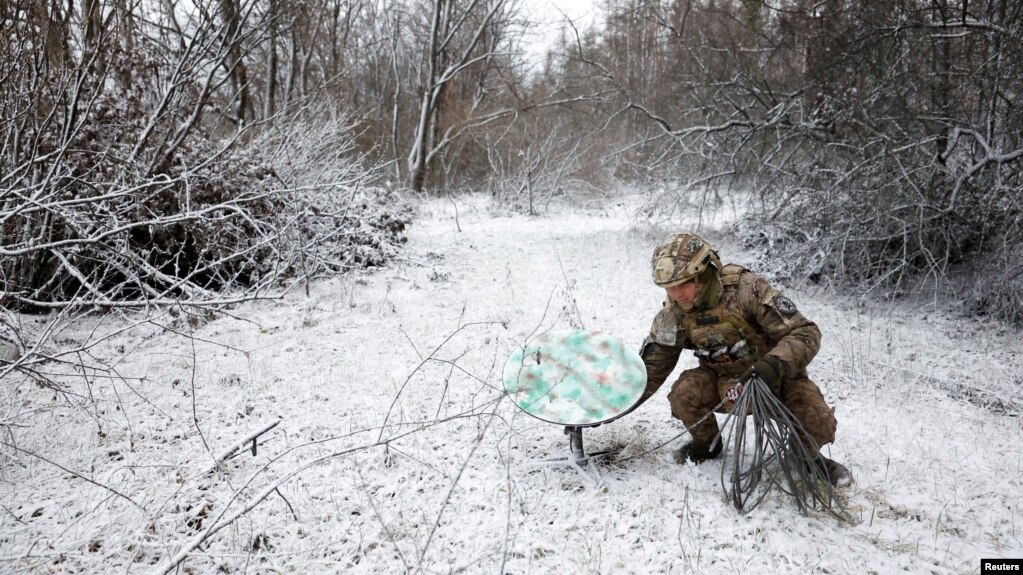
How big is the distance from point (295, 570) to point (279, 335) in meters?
2.85

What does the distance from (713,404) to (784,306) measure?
61cm

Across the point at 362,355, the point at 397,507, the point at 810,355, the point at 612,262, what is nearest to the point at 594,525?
the point at 397,507

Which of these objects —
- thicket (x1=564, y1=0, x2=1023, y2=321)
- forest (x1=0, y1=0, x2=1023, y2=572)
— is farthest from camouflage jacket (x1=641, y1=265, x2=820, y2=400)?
thicket (x1=564, y1=0, x2=1023, y2=321)

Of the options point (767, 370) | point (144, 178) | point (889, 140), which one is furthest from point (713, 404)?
point (144, 178)

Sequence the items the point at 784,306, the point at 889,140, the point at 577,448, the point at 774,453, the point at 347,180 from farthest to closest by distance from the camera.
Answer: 1. the point at 347,180
2. the point at 889,140
3. the point at 577,448
4. the point at 784,306
5. the point at 774,453

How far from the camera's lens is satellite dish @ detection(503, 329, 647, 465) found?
241 centimetres

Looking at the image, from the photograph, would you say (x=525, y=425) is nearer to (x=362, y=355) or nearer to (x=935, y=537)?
(x=362, y=355)

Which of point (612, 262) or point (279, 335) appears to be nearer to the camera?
point (279, 335)

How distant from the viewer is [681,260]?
8.06ft

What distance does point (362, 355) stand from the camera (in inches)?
169

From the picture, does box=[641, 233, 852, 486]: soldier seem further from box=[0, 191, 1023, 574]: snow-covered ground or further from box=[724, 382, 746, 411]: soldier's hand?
box=[0, 191, 1023, 574]: snow-covered ground

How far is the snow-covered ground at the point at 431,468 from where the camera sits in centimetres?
214

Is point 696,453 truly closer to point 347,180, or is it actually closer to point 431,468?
point 431,468

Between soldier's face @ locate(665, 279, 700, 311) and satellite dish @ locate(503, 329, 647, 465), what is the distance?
0.34m
